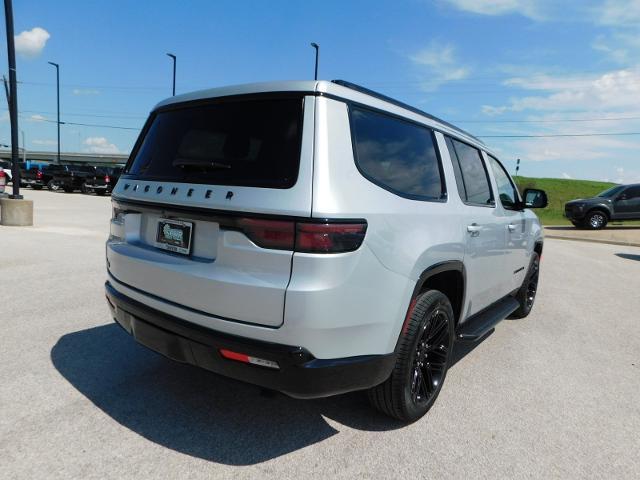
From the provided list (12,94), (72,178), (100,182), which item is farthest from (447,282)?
(72,178)

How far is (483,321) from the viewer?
3.71 m

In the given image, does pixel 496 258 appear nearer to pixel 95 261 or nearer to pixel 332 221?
pixel 332 221

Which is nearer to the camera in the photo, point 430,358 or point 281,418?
point 281,418

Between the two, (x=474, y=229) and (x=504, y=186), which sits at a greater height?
(x=504, y=186)

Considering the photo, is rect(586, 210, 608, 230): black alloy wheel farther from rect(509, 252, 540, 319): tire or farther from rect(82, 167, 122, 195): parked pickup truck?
rect(82, 167, 122, 195): parked pickup truck

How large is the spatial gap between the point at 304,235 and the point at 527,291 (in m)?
4.18

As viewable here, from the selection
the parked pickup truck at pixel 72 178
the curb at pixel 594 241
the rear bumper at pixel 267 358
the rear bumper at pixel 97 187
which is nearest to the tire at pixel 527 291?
the rear bumper at pixel 267 358

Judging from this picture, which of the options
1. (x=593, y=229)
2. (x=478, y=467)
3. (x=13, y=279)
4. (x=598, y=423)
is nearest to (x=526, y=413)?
(x=598, y=423)

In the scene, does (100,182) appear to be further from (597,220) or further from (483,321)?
(483,321)

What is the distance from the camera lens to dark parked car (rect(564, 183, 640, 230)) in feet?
63.5

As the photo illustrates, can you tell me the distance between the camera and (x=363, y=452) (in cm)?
252

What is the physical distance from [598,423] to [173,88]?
34608 millimetres

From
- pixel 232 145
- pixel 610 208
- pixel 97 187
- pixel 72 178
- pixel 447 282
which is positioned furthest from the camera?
pixel 72 178

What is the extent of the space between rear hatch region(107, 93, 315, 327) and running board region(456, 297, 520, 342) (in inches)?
70.7
